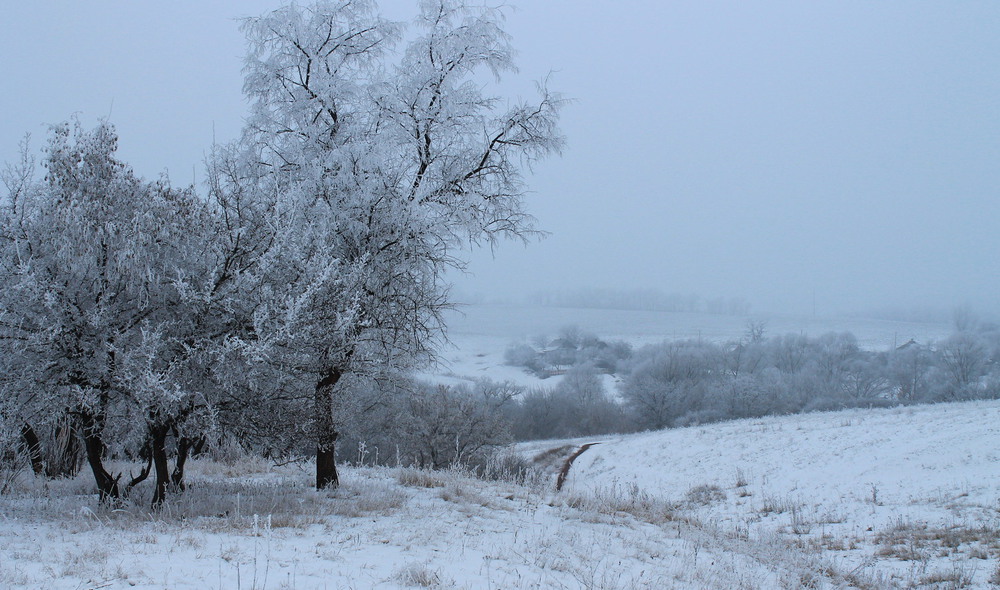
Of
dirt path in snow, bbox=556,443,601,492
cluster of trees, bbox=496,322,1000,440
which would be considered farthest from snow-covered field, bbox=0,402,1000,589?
cluster of trees, bbox=496,322,1000,440

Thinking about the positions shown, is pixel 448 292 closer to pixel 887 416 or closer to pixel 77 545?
pixel 77 545

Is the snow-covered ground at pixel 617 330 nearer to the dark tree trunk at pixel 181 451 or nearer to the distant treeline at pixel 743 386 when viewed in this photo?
the distant treeline at pixel 743 386

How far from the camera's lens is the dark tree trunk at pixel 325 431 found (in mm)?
8031

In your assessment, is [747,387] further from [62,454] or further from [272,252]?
[272,252]

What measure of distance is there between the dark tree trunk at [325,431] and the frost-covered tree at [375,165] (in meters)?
0.02

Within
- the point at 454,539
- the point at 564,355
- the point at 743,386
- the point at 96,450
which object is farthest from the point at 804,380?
the point at 96,450

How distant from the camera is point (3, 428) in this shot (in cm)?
660

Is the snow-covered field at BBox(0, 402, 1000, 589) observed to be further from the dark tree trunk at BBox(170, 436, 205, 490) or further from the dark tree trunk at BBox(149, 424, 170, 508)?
the dark tree trunk at BBox(170, 436, 205, 490)

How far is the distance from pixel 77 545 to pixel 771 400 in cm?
6023

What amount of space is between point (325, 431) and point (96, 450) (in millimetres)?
2712

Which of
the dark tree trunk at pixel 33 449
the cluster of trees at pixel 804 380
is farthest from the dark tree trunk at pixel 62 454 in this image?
the cluster of trees at pixel 804 380

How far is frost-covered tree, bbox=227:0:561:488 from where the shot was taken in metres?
8.06

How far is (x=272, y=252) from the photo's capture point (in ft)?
22.5

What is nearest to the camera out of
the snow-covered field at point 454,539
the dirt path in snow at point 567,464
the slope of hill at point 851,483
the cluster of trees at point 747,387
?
the snow-covered field at point 454,539
